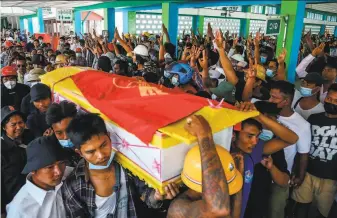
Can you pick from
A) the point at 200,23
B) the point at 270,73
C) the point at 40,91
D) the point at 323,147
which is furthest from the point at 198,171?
the point at 200,23

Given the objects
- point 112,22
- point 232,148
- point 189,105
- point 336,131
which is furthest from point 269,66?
point 112,22

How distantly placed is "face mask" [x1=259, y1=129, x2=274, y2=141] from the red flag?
0.69 m

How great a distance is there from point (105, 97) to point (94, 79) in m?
0.43

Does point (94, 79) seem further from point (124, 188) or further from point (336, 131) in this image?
point (336, 131)

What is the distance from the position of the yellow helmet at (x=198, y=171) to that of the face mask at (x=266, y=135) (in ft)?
2.60

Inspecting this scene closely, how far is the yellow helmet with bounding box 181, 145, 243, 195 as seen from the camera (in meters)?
1.43

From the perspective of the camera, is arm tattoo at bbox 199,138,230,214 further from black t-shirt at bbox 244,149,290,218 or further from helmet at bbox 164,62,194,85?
helmet at bbox 164,62,194,85

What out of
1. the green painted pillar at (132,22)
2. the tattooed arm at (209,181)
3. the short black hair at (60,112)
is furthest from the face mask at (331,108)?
the green painted pillar at (132,22)

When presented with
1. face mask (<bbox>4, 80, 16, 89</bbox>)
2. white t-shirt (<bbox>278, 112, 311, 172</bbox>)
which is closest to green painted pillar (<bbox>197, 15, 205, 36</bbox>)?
face mask (<bbox>4, 80, 16, 89</bbox>)

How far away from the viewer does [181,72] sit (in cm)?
318

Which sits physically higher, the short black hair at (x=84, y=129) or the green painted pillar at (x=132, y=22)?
the green painted pillar at (x=132, y=22)

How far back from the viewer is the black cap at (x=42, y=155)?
172 cm

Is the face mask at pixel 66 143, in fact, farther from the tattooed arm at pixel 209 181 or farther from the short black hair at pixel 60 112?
the tattooed arm at pixel 209 181

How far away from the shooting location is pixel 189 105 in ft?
5.57
